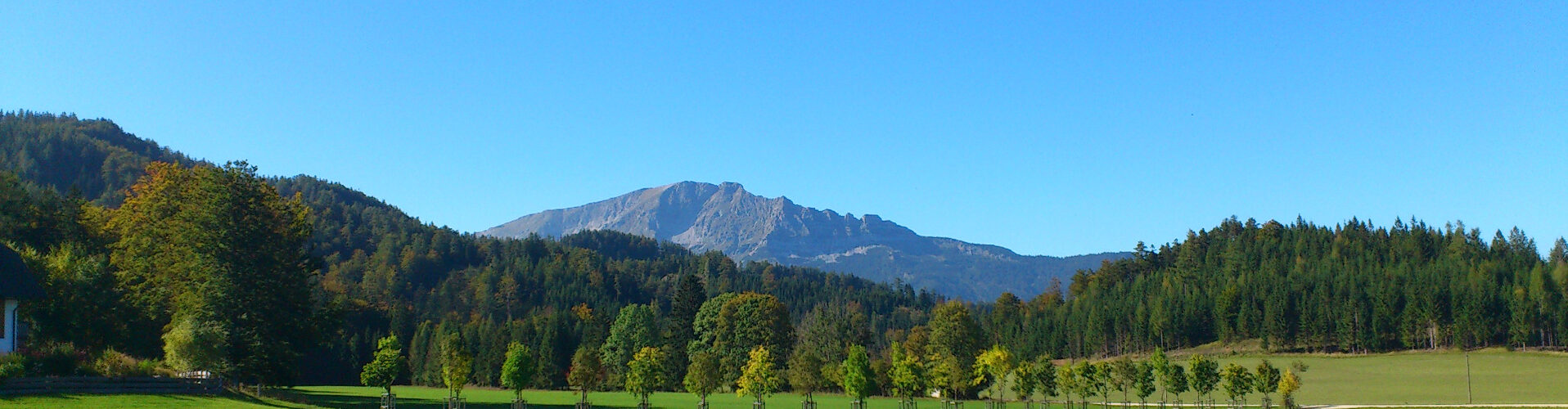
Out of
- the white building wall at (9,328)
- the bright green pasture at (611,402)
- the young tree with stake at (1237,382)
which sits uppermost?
the white building wall at (9,328)

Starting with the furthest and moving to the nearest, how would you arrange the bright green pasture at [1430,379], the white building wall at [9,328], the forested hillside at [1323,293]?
the forested hillside at [1323,293]
the bright green pasture at [1430,379]
the white building wall at [9,328]

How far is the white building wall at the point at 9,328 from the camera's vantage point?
1892 inches

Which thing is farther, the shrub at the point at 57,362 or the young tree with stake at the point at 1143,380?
the young tree with stake at the point at 1143,380

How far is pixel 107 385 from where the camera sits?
43750 mm

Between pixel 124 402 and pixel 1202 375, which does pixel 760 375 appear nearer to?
pixel 1202 375

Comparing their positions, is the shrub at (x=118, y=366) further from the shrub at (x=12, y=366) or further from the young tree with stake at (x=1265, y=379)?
the young tree with stake at (x=1265, y=379)

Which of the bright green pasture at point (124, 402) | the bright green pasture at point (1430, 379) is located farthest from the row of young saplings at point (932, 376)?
the bright green pasture at point (124, 402)

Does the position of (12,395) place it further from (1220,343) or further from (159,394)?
(1220,343)

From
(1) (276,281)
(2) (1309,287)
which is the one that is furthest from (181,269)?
(2) (1309,287)

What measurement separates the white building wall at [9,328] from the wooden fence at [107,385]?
766 cm

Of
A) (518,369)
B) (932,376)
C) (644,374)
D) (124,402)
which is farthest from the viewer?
(932,376)

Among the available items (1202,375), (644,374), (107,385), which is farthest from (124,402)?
→ (1202,375)

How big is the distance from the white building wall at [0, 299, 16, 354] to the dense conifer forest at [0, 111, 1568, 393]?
2.48 meters

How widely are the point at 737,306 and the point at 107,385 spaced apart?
72.1 m
